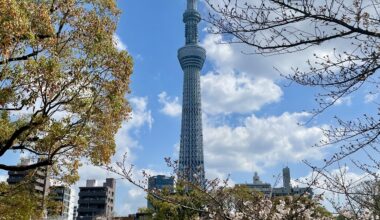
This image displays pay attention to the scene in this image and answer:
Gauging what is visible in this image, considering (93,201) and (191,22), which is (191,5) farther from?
(93,201)

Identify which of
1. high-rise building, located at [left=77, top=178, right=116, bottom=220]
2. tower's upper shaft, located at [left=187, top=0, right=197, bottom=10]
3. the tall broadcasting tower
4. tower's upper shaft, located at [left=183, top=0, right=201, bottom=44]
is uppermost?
tower's upper shaft, located at [left=187, top=0, right=197, bottom=10]

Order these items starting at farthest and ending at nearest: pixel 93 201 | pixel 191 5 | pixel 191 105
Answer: pixel 191 5 → pixel 191 105 → pixel 93 201

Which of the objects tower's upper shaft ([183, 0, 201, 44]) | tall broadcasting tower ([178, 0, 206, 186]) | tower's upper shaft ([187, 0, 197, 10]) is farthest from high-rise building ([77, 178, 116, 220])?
tower's upper shaft ([187, 0, 197, 10])

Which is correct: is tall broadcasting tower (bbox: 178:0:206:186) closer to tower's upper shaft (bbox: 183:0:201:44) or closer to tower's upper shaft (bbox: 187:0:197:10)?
tower's upper shaft (bbox: 183:0:201:44)

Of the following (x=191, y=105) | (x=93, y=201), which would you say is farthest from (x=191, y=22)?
(x=93, y=201)

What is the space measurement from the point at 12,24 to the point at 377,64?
17.5ft

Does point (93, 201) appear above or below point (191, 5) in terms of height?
below

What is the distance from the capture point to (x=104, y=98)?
8.61m

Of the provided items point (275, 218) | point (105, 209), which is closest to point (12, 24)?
point (275, 218)

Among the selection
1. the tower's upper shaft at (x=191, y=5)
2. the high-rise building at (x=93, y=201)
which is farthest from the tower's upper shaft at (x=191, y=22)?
the high-rise building at (x=93, y=201)

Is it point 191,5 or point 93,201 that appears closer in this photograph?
point 93,201

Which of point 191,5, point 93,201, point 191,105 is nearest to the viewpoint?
point 93,201

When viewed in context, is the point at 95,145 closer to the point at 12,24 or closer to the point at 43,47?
the point at 43,47

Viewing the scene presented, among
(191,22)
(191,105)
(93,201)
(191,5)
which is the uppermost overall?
(191,5)
